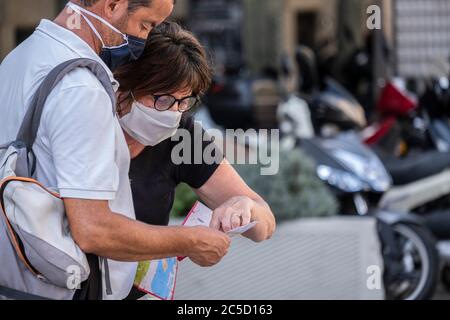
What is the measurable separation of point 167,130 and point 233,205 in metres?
0.26

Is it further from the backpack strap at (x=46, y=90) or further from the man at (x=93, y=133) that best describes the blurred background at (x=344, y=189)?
the backpack strap at (x=46, y=90)

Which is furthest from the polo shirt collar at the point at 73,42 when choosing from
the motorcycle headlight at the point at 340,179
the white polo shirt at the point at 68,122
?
the motorcycle headlight at the point at 340,179

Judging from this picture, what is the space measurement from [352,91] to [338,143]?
26.2 ft

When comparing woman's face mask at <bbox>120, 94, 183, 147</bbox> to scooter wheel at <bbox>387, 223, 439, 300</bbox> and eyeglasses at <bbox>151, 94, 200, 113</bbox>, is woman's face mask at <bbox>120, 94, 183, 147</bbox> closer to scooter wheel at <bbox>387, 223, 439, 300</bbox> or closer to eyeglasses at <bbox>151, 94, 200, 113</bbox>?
eyeglasses at <bbox>151, 94, 200, 113</bbox>

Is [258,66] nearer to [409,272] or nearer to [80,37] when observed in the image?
[409,272]

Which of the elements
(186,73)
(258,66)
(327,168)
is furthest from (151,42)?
(258,66)

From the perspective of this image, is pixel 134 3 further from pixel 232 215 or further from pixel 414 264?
pixel 414 264

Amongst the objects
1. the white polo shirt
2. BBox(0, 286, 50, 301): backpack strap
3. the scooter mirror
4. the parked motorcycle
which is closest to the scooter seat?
the parked motorcycle

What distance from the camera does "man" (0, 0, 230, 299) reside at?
7.26ft

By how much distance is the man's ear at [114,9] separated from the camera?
7.86ft

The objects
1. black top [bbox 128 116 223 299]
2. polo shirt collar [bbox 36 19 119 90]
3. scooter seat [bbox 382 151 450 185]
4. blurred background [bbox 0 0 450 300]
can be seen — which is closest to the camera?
polo shirt collar [bbox 36 19 119 90]

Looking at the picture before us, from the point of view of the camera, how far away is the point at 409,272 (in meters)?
6.11

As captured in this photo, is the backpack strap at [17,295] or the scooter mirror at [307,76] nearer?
the backpack strap at [17,295]

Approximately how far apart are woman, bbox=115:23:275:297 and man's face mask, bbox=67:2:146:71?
123mm
